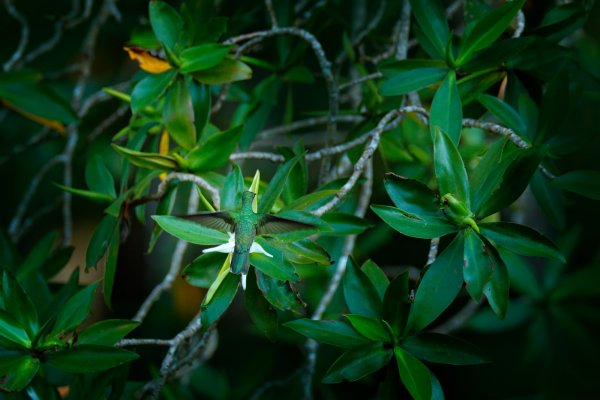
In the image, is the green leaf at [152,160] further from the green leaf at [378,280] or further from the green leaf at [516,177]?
the green leaf at [516,177]

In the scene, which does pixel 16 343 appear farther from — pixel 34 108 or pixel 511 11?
pixel 511 11

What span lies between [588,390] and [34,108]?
5.28 feet

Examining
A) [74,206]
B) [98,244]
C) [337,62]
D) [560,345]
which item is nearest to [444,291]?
[98,244]

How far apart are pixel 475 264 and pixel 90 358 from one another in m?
0.55

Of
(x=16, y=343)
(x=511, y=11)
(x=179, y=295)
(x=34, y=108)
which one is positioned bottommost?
(x=179, y=295)

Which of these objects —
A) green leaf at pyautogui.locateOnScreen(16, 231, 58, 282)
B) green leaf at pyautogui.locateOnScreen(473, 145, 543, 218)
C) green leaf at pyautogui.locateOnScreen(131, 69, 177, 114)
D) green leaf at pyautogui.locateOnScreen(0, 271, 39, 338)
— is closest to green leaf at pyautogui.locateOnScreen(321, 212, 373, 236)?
green leaf at pyautogui.locateOnScreen(473, 145, 543, 218)

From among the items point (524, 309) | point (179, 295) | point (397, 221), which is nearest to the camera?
point (397, 221)

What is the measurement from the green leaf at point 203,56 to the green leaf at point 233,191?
231mm

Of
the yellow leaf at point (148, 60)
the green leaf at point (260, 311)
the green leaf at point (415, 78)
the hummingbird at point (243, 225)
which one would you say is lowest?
the green leaf at point (260, 311)

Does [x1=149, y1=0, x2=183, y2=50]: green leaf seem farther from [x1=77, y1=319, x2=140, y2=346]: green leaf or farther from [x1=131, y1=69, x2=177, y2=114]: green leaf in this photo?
[x1=77, y1=319, x2=140, y2=346]: green leaf

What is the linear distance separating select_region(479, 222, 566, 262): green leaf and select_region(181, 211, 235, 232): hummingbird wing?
12.7 inches

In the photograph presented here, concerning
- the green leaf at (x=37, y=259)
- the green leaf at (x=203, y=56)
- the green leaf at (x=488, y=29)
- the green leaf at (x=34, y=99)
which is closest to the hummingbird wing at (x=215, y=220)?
the green leaf at (x=203, y=56)

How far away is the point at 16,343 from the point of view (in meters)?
0.97

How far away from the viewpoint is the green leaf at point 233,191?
877mm
